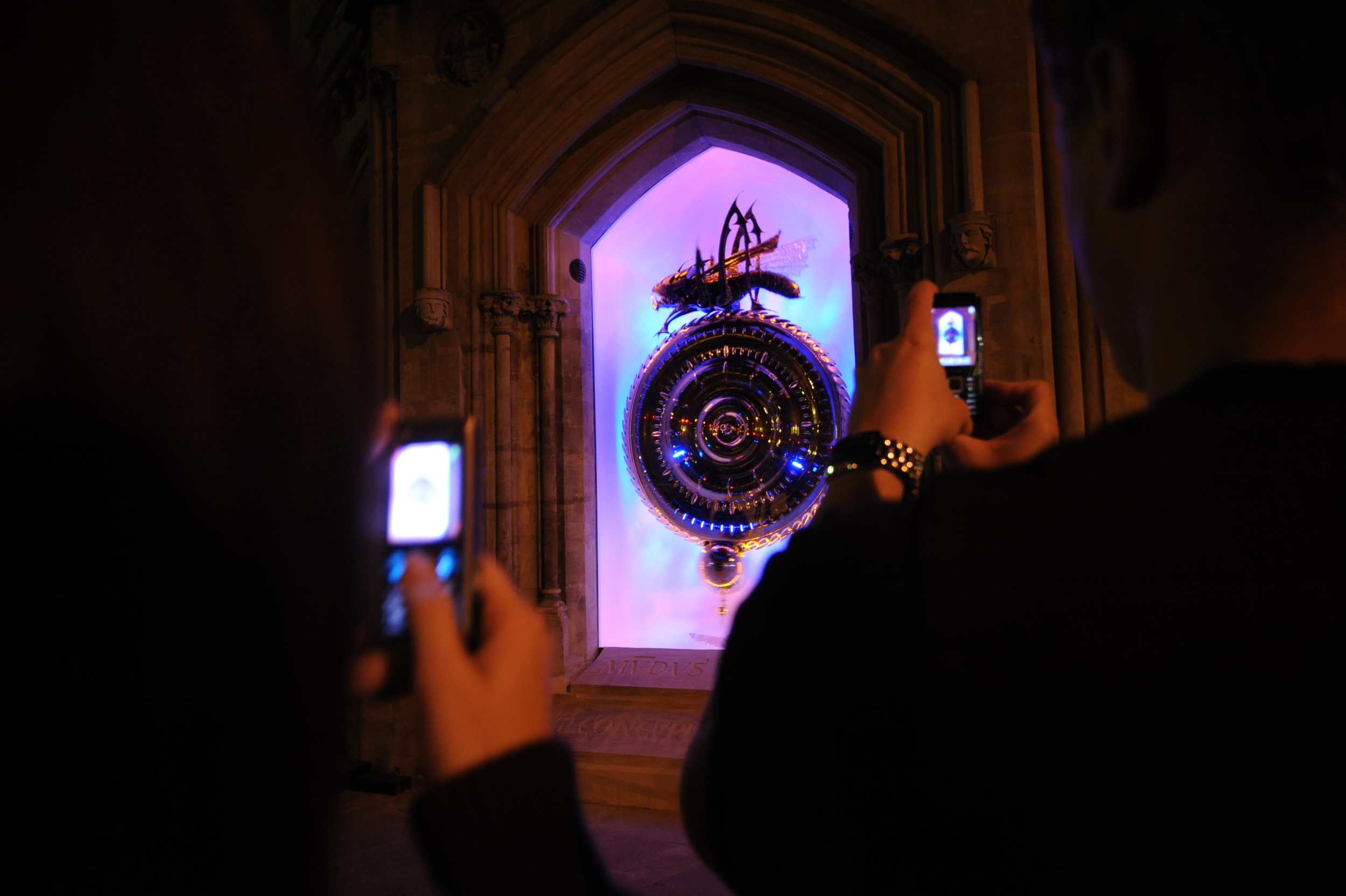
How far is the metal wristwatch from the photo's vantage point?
0.72m

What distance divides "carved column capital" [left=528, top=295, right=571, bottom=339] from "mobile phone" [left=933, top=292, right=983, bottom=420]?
3.75m

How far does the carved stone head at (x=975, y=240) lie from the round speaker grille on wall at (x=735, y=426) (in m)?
1.32

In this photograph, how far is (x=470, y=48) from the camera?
4500 millimetres

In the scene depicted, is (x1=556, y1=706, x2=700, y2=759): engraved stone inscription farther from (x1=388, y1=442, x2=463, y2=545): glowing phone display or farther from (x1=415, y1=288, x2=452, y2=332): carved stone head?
(x1=388, y1=442, x2=463, y2=545): glowing phone display

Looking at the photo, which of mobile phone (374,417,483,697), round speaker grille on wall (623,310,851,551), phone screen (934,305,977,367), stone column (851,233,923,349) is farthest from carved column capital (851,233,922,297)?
mobile phone (374,417,483,697)

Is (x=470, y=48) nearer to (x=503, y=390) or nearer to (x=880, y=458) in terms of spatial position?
(x=503, y=390)

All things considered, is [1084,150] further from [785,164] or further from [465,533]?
[785,164]

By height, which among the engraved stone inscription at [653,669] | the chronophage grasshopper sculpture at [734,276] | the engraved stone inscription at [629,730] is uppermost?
the chronophage grasshopper sculpture at [734,276]

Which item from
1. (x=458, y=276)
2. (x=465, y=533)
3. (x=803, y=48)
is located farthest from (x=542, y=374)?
(x=465, y=533)

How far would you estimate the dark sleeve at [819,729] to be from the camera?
444mm

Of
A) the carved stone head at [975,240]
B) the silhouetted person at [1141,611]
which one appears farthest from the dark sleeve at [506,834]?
the carved stone head at [975,240]

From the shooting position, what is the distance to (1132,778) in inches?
16.4

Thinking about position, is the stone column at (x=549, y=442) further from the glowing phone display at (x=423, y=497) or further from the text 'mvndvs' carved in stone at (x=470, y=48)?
the glowing phone display at (x=423, y=497)

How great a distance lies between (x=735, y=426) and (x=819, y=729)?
4.44 metres
